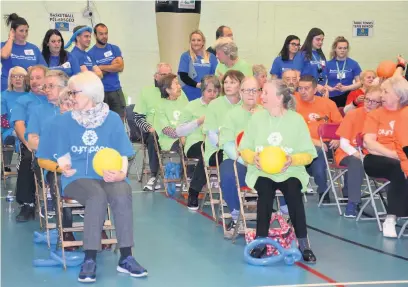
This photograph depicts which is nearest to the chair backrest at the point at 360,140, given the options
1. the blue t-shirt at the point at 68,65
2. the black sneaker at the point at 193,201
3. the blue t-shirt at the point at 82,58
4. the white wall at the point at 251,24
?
the black sneaker at the point at 193,201

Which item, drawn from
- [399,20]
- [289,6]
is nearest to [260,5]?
[289,6]

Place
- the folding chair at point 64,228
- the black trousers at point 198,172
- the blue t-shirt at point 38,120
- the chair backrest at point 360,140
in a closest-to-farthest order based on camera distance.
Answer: the folding chair at point 64,228, the blue t-shirt at point 38,120, the chair backrest at point 360,140, the black trousers at point 198,172

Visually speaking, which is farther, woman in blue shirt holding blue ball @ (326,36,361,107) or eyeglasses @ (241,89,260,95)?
woman in blue shirt holding blue ball @ (326,36,361,107)

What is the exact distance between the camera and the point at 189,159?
23.0ft

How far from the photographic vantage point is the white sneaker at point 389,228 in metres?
5.64

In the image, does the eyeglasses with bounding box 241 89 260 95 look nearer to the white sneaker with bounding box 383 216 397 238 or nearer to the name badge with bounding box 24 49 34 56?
the white sneaker with bounding box 383 216 397 238

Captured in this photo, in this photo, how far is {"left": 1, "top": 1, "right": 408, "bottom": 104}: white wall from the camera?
34.5 ft

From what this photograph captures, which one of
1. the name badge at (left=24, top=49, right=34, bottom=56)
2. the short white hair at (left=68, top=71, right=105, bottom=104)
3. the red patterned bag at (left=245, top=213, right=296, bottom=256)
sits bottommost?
the red patterned bag at (left=245, top=213, right=296, bottom=256)

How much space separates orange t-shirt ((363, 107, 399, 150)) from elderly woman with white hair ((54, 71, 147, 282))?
84.9 inches

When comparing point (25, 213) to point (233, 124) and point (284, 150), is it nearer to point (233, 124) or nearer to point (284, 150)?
point (233, 124)

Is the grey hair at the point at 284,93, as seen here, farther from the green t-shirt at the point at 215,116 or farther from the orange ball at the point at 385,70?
the orange ball at the point at 385,70

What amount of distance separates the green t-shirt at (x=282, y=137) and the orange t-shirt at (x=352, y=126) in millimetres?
1339

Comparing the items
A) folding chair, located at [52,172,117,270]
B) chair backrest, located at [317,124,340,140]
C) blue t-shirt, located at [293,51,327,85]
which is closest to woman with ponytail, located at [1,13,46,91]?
blue t-shirt, located at [293,51,327,85]

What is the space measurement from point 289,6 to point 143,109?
4.59m
